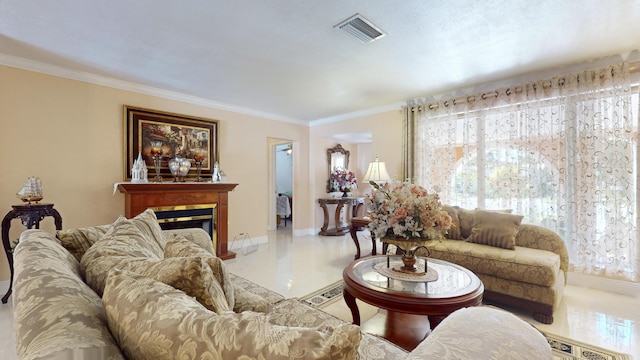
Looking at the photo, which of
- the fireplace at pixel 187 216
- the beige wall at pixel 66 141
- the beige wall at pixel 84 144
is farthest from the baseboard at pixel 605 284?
the beige wall at pixel 66 141

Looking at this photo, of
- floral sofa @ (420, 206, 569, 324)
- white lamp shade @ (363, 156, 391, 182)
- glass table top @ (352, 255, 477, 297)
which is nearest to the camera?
glass table top @ (352, 255, 477, 297)

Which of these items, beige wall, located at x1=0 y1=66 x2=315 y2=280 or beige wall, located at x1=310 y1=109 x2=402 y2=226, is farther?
beige wall, located at x1=310 y1=109 x2=402 y2=226

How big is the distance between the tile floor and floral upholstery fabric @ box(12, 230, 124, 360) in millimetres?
1805

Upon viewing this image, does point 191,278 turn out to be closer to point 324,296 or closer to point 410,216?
point 410,216

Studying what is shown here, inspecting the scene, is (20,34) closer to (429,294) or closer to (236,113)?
(236,113)

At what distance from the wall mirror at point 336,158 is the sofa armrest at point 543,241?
3.89 metres

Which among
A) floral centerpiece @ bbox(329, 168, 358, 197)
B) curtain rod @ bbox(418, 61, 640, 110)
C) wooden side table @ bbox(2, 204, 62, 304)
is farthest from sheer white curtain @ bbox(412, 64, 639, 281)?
wooden side table @ bbox(2, 204, 62, 304)

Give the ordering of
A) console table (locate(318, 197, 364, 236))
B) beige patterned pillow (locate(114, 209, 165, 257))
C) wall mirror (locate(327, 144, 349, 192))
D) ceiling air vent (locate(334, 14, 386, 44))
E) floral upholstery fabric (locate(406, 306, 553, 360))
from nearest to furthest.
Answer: floral upholstery fabric (locate(406, 306, 553, 360)), beige patterned pillow (locate(114, 209, 165, 257)), ceiling air vent (locate(334, 14, 386, 44)), console table (locate(318, 197, 364, 236)), wall mirror (locate(327, 144, 349, 192))

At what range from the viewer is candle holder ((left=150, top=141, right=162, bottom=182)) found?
12.1 ft

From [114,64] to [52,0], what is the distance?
1143 millimetres

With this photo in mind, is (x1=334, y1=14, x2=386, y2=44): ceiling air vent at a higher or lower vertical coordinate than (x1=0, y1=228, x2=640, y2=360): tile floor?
higher

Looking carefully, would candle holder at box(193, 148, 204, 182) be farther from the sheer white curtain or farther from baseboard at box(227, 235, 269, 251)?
the sheer white curtain

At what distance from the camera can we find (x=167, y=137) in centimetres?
391

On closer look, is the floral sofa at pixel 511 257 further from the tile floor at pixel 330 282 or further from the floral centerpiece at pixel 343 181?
the floral centerpiece at pixel 343 181
